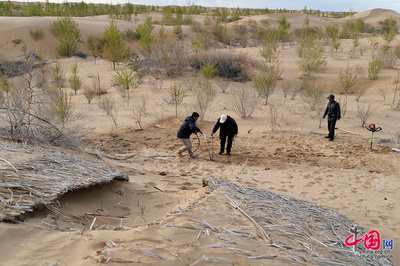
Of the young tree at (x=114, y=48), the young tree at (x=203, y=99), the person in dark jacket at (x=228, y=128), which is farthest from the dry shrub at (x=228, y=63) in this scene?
the person in dark jacket at (x=228, y=128)

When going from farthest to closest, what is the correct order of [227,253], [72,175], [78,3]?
[78,3] < [72,175] < [227,253]

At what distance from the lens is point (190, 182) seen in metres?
6.27

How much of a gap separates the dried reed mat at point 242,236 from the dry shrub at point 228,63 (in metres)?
17.9

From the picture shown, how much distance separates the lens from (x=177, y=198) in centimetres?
445

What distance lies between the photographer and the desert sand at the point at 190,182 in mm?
2508

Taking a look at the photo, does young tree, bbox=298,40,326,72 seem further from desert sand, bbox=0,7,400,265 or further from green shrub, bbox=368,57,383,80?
green shrub, bbox=368,57,383,80

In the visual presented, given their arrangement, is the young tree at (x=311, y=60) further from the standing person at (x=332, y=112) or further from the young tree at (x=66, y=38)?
the young tree at (x=66, y=38)

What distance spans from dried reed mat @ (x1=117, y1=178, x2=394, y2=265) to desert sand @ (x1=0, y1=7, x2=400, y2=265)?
17 mm

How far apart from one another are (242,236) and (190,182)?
134 inches

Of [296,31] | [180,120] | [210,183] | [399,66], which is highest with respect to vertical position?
[296,31]

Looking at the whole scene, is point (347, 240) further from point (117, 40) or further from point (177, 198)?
point (117, 40)

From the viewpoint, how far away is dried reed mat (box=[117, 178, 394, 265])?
253 centimetres

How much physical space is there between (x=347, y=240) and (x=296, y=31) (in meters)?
40.7

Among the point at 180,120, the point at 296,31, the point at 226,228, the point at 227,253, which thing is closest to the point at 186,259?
the point at 227,253
